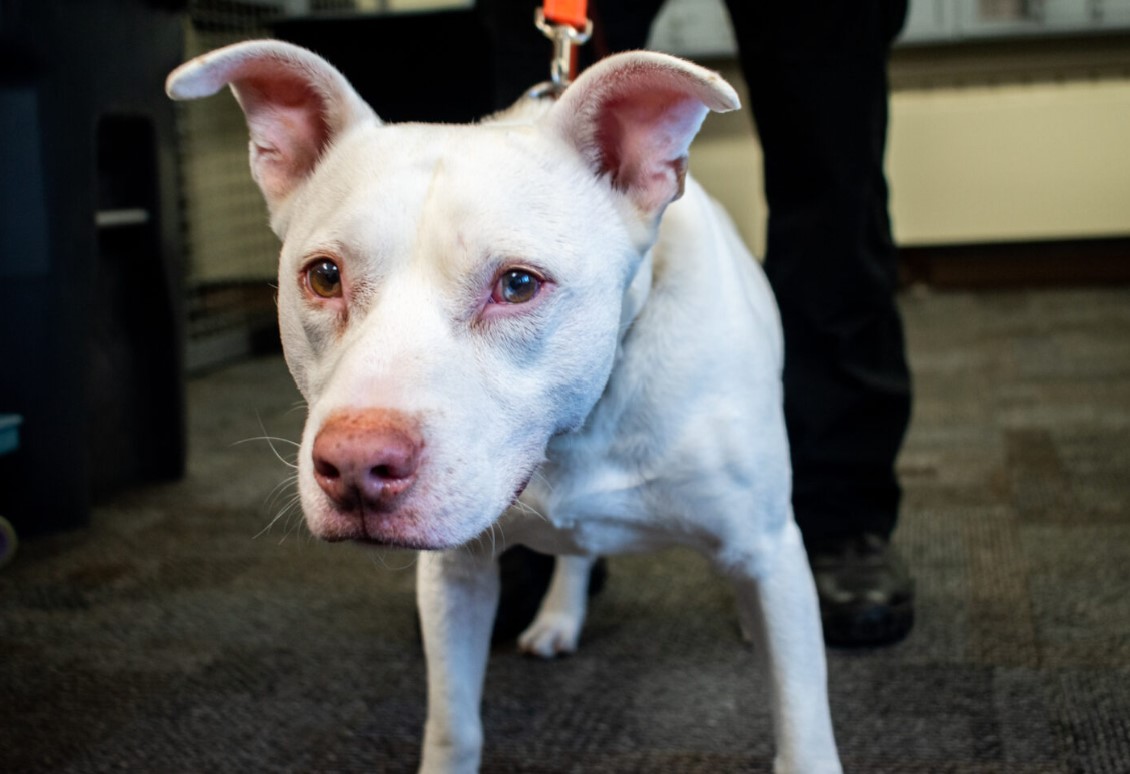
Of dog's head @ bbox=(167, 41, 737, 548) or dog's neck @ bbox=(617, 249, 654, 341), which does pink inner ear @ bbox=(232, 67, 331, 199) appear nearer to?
dog's head @ bbox=(167, 41, 737, 548)

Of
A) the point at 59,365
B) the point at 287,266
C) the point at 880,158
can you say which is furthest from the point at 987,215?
the point at 287,266

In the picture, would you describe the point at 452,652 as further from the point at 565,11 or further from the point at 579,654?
the point at 565,11

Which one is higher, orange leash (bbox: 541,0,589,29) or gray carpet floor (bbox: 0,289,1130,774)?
orange leash (bbox: 541,0,589,29)

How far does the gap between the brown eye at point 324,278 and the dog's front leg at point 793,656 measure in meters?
0.49

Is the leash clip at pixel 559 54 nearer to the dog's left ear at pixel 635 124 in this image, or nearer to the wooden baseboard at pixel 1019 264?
the dog's left ear at pixel 635 124

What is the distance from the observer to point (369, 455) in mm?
830

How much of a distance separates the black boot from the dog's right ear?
0.92 meters

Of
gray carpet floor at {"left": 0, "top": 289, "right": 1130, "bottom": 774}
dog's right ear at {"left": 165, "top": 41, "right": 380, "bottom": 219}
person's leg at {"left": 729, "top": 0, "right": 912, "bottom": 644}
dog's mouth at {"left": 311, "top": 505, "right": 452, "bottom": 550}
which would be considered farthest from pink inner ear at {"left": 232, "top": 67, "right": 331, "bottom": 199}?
person's leg at {"left": 729, "top": 0, "right": 912, "bottom": 644}

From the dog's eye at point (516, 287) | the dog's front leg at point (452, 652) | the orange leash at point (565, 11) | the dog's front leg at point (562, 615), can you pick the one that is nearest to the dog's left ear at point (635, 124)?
the dog's eye at point (516, 287)

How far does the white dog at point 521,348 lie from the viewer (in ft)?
2.90

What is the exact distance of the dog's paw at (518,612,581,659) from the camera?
1.63 metres

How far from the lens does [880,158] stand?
5.43 ft

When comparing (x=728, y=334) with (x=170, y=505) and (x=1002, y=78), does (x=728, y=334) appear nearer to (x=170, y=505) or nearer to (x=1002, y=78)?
(x=170, y=505)

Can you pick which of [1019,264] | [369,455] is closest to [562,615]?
[369,455]
